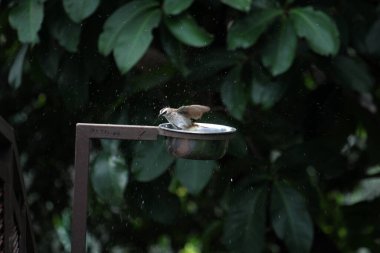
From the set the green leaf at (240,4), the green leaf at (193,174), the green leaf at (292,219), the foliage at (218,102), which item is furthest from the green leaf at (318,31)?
the green leaf at (292,219)

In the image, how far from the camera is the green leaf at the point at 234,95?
260 centimetres

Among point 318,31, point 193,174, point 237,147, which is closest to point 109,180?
point 193,174

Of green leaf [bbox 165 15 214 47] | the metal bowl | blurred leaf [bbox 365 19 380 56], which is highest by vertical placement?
the metal bowl

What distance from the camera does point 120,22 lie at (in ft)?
8.01

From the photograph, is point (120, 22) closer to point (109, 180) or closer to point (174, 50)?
point (174, 50)

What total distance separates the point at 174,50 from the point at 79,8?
0.93 feet

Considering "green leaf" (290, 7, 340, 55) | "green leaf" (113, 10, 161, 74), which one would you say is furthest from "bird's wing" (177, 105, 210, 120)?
"green leaf" (290, 7, 340, 55)

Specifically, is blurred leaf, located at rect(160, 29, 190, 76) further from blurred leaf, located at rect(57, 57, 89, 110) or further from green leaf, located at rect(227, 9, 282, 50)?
blurred leaf, located at rect(57, 57, 89, 110)

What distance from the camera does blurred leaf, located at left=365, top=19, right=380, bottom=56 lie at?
2.74 m

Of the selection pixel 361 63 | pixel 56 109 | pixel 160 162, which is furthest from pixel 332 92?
pixel 56 109

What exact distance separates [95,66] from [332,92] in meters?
0.83

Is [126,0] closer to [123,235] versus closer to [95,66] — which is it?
[95,66]

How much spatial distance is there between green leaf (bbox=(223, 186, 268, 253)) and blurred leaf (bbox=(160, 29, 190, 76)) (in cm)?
49

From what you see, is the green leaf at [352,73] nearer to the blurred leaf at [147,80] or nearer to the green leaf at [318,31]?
the green leaf at [318,31]
